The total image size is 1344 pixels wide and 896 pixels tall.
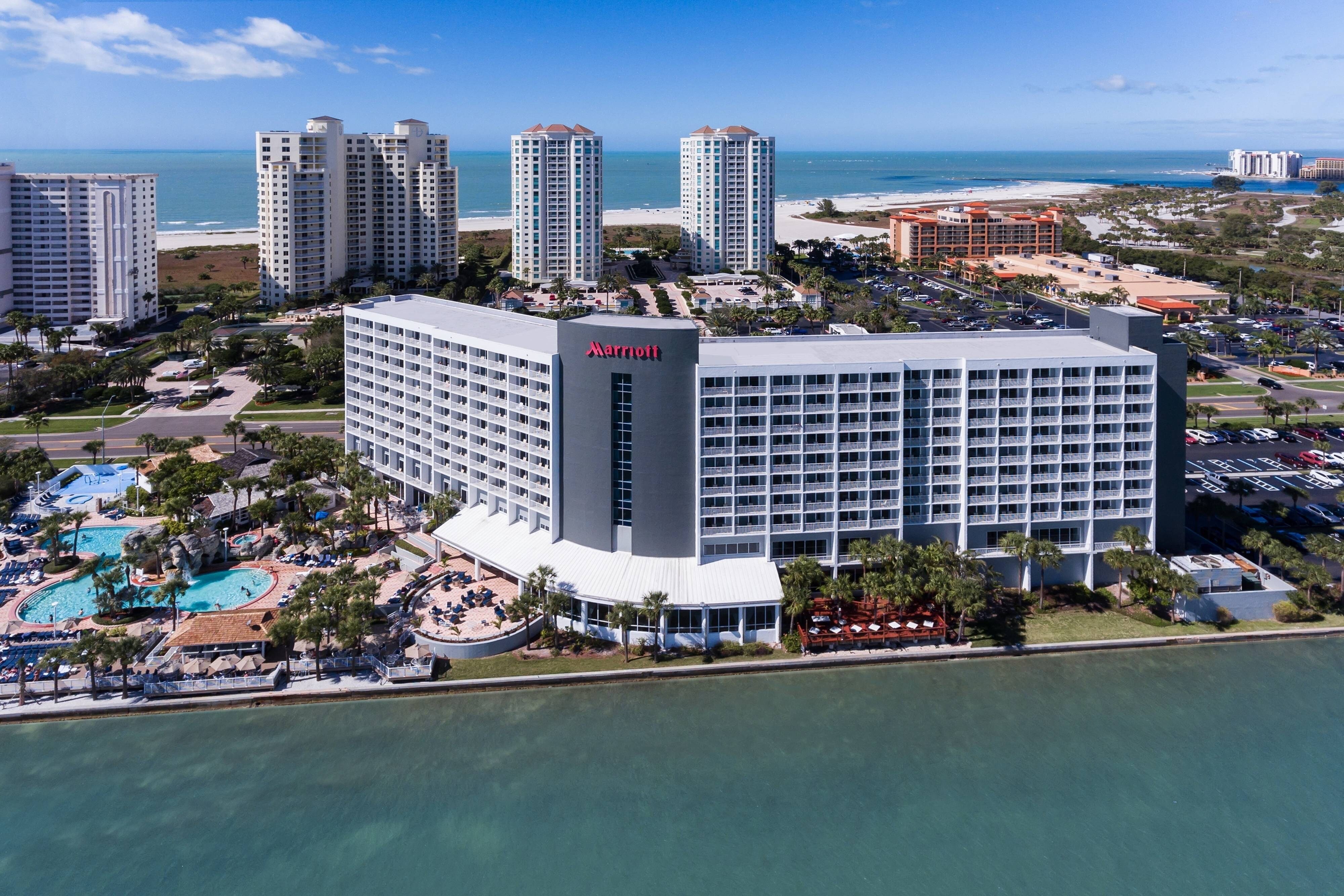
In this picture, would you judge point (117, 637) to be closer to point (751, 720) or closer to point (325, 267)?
point (751, 720)

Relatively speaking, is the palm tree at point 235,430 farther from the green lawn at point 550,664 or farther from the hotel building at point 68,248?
the hotel building at point 68,248

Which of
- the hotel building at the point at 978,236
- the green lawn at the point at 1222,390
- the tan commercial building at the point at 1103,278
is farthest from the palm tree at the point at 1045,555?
the hotel building at the point at 978,236

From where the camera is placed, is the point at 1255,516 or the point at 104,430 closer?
the point at 1255,516

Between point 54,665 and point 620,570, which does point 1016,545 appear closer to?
point 620,570

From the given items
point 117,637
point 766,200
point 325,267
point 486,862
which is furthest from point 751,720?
point 766,200

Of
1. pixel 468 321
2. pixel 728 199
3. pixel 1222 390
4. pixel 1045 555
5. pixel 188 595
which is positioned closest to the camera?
pixel 1045 555

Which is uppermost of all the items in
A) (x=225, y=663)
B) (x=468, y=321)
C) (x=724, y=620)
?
(x=468, y=321)

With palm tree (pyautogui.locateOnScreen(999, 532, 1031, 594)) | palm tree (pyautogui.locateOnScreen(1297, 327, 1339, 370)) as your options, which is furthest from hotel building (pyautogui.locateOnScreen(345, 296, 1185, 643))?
palm tree (pyautogui.locateOnScreen(1297, 327, 1339, 370))

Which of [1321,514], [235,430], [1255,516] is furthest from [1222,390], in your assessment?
[235,430]
